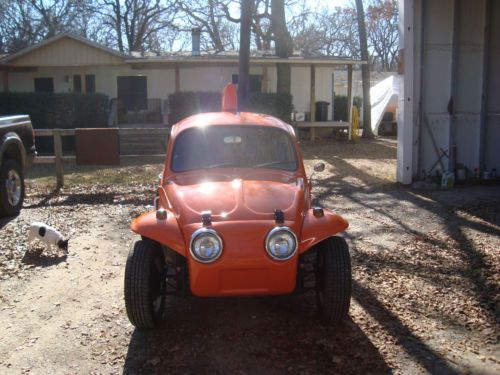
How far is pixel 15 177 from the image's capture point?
8.50 metres

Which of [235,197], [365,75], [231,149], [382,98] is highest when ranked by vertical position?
[365,75]

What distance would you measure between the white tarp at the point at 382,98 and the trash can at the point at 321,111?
228cm

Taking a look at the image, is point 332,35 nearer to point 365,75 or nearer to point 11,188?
point 365,75

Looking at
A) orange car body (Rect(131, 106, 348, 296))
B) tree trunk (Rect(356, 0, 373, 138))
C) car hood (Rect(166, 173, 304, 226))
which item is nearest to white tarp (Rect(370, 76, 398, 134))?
tree trunk (Rect(356, 0, 373, 138))

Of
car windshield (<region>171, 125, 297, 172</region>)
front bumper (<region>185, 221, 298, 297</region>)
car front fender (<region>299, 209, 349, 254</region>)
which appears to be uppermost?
car windshield (<region>171, 125, 297, 172</region>)

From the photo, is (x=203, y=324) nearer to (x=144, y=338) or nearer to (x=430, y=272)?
(x=144, y=338)

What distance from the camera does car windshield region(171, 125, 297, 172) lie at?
5.11 meters

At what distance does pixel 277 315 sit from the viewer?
4.57 metres

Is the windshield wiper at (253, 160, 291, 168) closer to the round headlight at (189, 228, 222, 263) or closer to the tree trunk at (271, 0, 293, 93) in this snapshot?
the round headlight at (189, 228, 222, 263)

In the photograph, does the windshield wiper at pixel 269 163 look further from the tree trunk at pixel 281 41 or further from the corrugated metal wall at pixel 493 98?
the tree trunk at pixel 281 41

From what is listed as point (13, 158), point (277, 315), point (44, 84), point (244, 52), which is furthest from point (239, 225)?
point (44, 84)

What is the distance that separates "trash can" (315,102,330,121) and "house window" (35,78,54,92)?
1179 centimetres

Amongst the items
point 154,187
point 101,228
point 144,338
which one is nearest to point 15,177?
point 101,228

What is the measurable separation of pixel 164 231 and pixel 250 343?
104 centimetres
